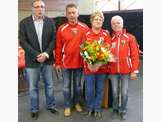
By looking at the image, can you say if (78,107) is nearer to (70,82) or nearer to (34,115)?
(70,82)

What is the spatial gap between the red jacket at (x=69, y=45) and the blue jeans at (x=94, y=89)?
0.21 m

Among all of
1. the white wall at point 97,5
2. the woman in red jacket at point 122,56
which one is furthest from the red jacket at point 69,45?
the white wall at point 97,5

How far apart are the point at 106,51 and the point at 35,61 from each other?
2.76 ft

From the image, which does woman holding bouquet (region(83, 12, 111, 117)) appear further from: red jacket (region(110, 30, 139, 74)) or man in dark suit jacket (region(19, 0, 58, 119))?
man in dark suit jacket (region(19, 0, 58, 119))

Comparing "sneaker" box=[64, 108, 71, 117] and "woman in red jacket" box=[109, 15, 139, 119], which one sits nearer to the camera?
"woman in red jacket" box=[109, 15, 139, 119]

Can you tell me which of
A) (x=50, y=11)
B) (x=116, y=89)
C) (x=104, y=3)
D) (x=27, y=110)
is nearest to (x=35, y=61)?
(x=27, y=110)

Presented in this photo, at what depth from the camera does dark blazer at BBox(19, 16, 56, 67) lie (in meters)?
3.35

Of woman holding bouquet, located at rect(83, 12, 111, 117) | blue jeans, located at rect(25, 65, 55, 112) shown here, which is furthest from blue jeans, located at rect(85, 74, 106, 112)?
blue jeans, located at rect(25, 65, 55, 112)

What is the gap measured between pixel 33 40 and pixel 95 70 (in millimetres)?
795

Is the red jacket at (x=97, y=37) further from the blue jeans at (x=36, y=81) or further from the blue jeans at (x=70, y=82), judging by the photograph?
the blue jeans at (x=36, y=81)

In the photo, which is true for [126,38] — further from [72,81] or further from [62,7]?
[62,7]

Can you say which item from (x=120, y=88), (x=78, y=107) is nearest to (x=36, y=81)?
(x=78, y=107)

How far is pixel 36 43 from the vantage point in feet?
11.1

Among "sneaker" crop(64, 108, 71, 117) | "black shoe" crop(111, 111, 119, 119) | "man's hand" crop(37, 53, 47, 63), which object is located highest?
"man's hand" crop(37, 53, 47, 63)
